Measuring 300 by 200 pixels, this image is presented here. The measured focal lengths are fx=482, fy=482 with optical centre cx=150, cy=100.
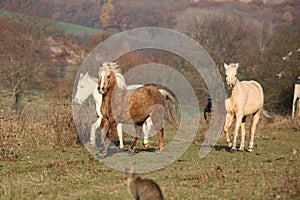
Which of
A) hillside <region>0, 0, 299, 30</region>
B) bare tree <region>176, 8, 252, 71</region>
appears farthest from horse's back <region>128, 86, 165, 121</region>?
hillside <region>0, 0, 299, 30</region>

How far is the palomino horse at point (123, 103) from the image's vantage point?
12922 mm

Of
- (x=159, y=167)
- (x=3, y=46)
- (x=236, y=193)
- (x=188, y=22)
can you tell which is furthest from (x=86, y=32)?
(x=236, y=193)

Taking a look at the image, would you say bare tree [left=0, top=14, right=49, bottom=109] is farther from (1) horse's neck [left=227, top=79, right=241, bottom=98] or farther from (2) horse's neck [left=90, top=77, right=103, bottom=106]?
(1) horse's neck [left=227, top=79, right=241, bottom=98]

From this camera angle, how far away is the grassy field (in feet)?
26.4

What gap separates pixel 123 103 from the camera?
13.3m

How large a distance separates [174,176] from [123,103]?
395cm

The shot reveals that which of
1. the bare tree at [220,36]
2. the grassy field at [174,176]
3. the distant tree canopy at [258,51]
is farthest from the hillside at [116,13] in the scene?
the grassy field at [174,176]

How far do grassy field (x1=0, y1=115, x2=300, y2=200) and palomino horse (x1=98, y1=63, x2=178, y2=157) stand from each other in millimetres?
1267

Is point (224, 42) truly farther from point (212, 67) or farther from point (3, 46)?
point (3, 46)

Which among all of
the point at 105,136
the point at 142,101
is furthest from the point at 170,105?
the point at 105,136

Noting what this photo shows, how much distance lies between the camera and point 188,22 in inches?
2142

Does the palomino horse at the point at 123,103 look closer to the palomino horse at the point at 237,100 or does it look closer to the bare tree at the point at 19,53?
the palomino horse at the point at 237,100

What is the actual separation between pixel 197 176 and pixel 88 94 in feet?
24.2

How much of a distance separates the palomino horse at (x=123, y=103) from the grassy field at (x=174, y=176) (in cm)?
127
